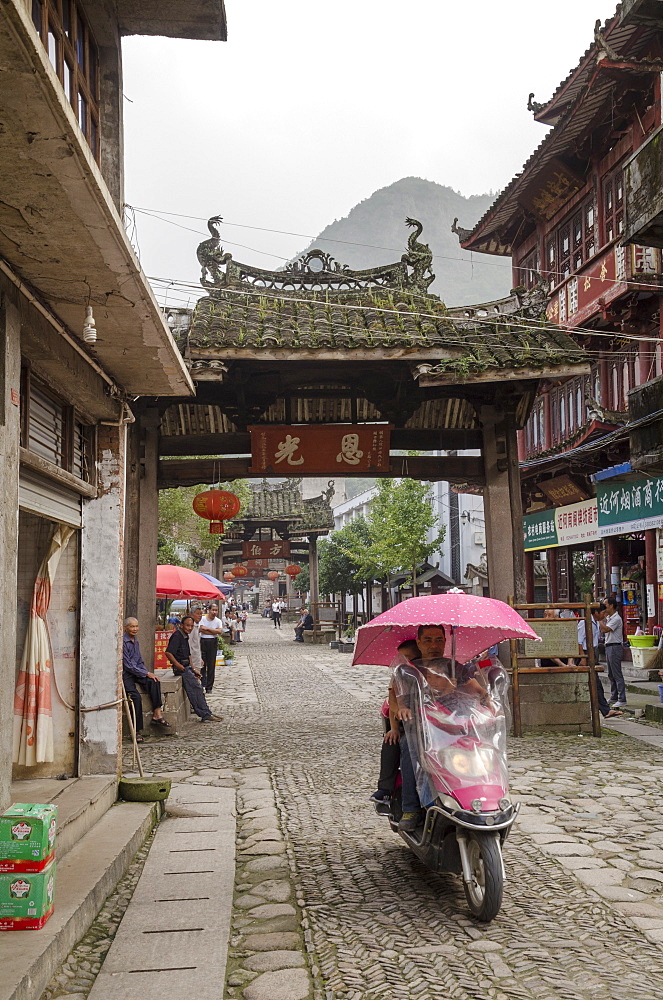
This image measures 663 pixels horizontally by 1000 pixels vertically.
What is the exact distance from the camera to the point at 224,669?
A: 947 inches

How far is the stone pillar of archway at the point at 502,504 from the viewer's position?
1217 centimetres

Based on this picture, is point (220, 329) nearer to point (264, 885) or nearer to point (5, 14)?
point (264, 885)

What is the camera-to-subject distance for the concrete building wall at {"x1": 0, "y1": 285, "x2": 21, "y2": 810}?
4.86 metres

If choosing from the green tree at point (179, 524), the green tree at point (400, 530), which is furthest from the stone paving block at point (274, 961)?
the green tree at point (400, 530)

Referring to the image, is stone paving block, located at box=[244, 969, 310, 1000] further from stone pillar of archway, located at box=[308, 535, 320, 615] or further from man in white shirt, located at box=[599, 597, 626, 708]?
stone pillar of archway, located at box=[308, 535, 320, 615]

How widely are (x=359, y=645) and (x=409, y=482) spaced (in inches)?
1130

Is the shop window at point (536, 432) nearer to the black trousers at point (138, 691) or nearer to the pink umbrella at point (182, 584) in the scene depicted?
the pink umbrella at point (182, 584)

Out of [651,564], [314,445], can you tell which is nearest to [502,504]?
[314,445]

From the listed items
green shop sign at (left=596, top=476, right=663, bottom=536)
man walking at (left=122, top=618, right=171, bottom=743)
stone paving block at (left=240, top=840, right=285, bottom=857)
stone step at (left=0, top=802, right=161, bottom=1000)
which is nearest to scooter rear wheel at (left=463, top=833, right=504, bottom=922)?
stone paving block at (left=240, top=840, right=285, bottom=857)

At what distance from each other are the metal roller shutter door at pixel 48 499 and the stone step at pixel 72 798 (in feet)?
6.74

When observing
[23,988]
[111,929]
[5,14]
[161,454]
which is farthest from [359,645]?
[161,454]

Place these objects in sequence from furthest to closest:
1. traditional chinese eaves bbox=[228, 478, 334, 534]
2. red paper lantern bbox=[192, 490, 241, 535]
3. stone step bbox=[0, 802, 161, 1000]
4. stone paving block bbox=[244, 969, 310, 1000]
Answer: traditional chinese eaves bbox=[228, 478, 334, 534] < red paper lantern bbox=[192, 490, 241, 535] < stone paving block bbox=[244, 969, 310, 1000] < stone step bbox=[0, 802, 161, 1000]

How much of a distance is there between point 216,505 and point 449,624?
31.8ft

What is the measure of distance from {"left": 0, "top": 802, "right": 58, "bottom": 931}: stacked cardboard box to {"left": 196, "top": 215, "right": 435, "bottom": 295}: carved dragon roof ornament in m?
10.3
